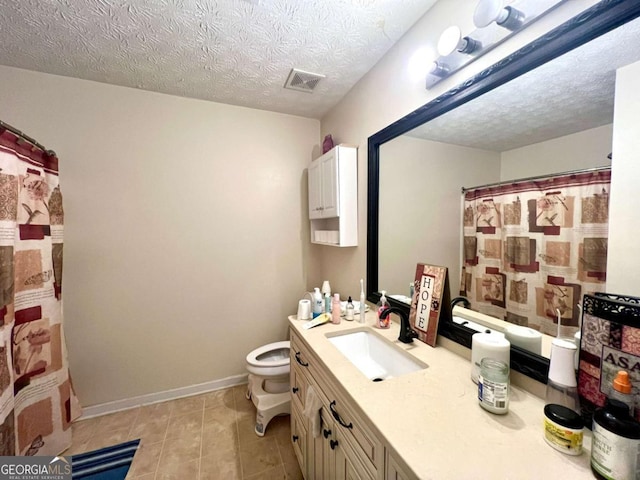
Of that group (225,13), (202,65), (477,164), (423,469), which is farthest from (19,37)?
(423,469)

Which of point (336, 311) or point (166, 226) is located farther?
point (166, 226)

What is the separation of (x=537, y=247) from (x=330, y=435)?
1.00 metres

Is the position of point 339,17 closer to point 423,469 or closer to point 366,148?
point 366,148

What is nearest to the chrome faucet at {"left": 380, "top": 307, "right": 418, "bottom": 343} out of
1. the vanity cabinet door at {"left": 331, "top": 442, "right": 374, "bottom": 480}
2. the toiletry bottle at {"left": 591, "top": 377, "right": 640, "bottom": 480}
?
the vanity cabinet door at {"left": 331, "top": 442, "right": 374, "bottom": 480}

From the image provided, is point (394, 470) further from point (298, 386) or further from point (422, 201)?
point (422, 201)

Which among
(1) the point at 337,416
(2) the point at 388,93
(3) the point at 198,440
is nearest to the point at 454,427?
(1) the point at 337,416

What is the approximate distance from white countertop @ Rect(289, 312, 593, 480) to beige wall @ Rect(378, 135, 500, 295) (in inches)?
18.1

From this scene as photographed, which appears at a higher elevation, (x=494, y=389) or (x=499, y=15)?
(x=499, y=15)

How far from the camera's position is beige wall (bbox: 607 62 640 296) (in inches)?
24.8

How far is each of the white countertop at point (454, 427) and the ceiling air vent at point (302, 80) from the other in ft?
5.56

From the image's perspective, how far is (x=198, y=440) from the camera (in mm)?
1607

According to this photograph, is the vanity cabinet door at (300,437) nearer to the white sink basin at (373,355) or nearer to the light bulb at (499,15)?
the white sink basin at (373,355)

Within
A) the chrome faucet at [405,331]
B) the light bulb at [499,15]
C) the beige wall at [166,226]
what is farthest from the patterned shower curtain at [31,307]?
the light bulb at [499,15]

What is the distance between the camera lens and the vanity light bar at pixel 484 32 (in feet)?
2.64
